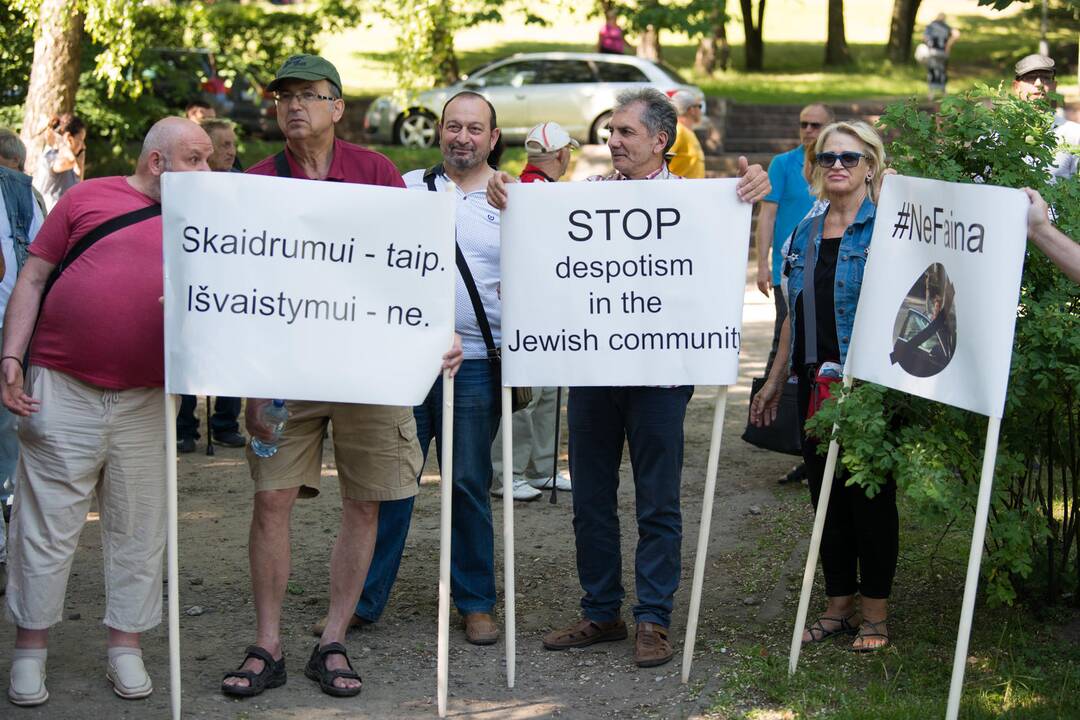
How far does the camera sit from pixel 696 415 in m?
9.34

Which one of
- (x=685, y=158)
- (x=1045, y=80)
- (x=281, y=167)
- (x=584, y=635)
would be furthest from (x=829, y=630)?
(x=685, y=158)

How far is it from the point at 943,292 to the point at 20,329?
2.92 m

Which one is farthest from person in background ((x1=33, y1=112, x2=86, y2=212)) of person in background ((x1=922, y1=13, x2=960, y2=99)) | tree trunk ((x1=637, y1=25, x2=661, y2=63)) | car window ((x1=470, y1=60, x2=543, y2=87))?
person in background ((x1=922, y1=13, x2=960, y2=99))

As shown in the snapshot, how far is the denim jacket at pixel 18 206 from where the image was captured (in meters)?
5.94

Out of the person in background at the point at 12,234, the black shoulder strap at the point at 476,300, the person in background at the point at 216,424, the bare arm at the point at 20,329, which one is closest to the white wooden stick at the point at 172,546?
the bare arm at the point at 20,329

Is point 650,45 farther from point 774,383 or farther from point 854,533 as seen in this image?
point 854,533

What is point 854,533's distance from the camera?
5.07 metres

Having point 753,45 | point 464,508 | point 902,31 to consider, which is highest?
point 902,31

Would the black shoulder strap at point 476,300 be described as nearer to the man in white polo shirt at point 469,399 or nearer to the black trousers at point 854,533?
the man in white polo shirt at point 469,399

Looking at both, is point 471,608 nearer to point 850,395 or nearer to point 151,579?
point 151,579

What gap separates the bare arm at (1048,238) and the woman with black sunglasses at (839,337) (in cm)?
83

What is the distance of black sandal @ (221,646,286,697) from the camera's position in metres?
4.54

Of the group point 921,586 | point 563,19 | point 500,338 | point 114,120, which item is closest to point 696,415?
point 921,586

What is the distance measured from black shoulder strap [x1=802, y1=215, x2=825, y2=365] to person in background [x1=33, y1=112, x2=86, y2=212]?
227 inches
